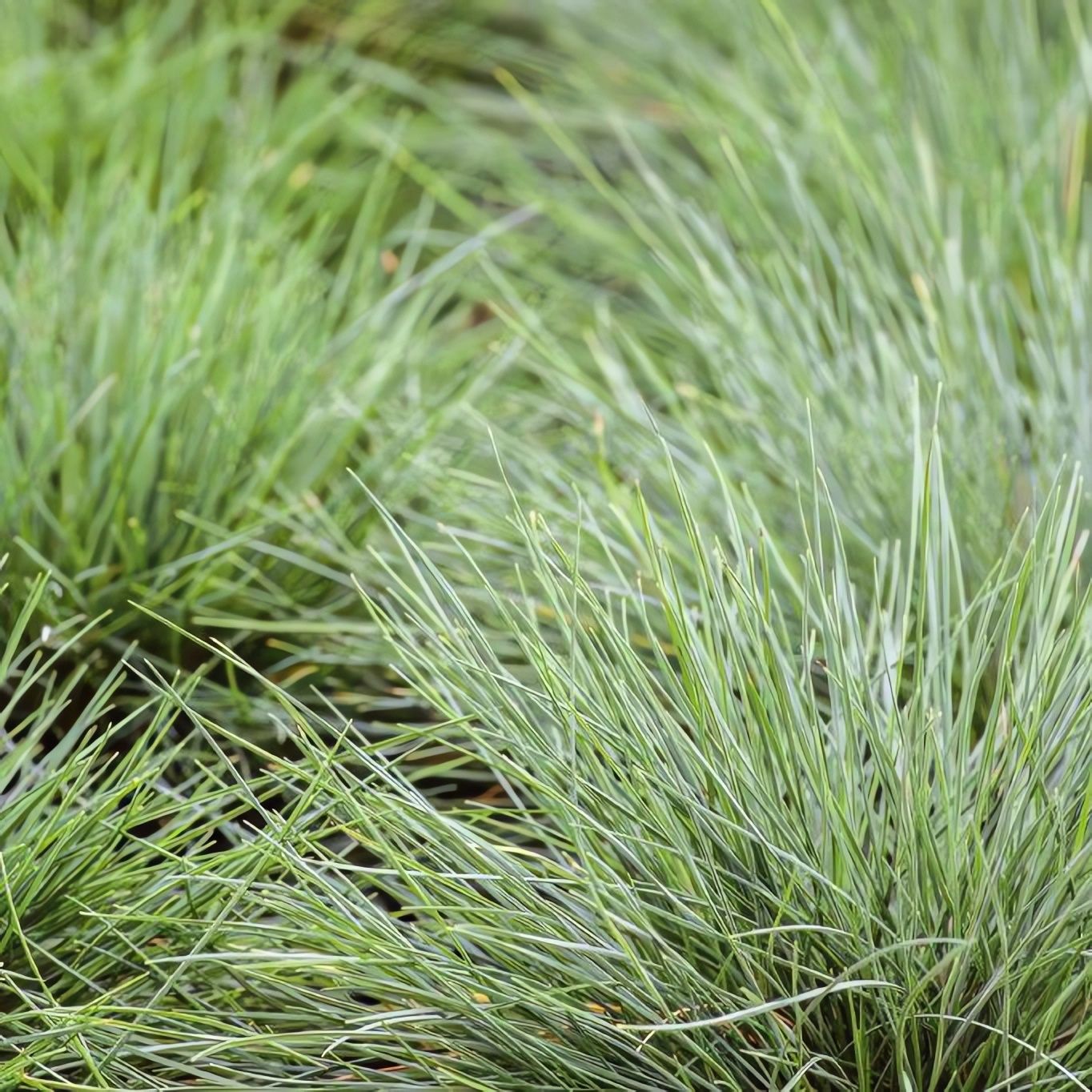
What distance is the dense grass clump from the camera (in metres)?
0.92

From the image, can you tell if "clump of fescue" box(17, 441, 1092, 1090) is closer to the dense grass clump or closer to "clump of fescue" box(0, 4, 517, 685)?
the dense grass clump

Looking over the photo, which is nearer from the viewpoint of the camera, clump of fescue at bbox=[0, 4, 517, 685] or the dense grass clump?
the dense grass clump

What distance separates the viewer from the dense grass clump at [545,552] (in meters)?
0.92

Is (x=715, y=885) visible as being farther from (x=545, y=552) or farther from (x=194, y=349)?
(x=194, y=349)

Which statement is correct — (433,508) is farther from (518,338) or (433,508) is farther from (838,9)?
(838,9)

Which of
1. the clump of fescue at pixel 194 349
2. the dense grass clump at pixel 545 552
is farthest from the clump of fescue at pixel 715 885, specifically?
the clump of fescue at pixel 194 349

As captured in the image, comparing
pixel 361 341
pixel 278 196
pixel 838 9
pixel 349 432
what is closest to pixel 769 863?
pixel 349 432

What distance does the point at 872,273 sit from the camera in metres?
1.51

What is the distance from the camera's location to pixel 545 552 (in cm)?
117

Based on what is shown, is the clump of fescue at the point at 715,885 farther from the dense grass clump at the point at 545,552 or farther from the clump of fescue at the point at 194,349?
the clump of fescue at the point at 194,349

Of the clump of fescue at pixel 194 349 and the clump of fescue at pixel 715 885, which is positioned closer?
the clump of fescue at pixel 715 885

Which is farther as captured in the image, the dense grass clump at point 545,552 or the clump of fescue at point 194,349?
the clump of fescue at point 194,349

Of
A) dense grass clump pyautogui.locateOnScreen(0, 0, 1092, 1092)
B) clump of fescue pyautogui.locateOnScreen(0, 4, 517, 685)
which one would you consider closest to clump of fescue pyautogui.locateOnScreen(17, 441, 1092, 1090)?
dense grass clump pyautogui.locateOnScreen(0, 0, 1092, 1092)

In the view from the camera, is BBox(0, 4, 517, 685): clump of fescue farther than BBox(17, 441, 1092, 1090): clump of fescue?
Yes
